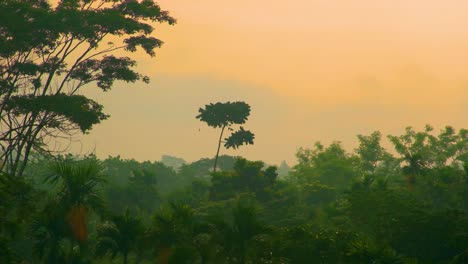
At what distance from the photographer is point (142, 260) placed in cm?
3106

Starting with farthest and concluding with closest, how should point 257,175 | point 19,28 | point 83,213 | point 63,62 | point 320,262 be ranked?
1. point 257,175
2. point 63,62
3. point 19,28
4. point 320,262
5. point 83,213

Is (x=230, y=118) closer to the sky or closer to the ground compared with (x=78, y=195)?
closer to the sky

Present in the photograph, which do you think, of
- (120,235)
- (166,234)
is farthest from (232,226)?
(120,235)

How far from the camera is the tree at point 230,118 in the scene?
76750 millimetres

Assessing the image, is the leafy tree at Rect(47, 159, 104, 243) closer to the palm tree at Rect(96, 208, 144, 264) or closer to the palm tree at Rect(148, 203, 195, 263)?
the palm tree at Rect(96, 208, 144, 264)

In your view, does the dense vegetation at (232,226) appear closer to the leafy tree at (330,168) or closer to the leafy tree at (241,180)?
the leafy tree at (241,180)

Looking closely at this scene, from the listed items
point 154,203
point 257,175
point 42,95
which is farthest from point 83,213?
point 154,203

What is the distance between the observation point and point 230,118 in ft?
253

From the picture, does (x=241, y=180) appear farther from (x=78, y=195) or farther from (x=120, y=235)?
(x=78, y=195)

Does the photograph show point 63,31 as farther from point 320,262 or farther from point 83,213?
point 320,262

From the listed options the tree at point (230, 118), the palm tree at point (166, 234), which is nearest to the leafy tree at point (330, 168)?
the tree at point (230, 118)

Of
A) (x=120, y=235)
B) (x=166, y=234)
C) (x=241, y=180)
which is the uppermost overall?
(x=241, y=180)

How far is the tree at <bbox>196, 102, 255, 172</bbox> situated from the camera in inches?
3022

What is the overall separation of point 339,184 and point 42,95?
58.1 meters
